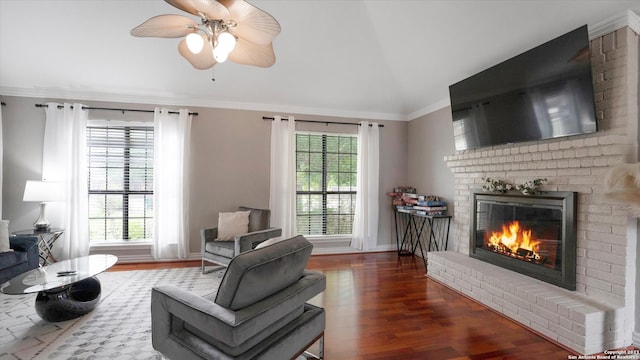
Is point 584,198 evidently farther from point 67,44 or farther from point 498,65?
point 67,44

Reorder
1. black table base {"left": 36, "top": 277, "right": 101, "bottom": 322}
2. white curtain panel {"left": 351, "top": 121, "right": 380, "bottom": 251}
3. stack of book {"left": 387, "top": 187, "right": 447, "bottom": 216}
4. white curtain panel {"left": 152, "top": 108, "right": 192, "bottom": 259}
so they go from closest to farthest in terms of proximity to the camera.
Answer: black table base {"left": 36, "top": 277, "right": 101, "bottom": 322} → stack of book {"left": 387, "top": 187, "right": 447, "bottom": 216} → white curtain panel {"left": 152, "top": 108, "right": 192, "bottom": 259} → white curtain panel {"left": 351, "top": 121, "right": 380, "bottom": 251}

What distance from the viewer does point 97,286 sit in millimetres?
2928

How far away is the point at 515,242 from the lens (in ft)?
10.5

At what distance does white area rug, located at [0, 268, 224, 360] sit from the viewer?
6.96 ft

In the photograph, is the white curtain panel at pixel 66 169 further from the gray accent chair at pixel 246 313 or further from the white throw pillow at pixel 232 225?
the gray accent chair at pixel 246 313

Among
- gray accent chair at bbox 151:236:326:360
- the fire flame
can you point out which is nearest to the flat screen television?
the fire flame

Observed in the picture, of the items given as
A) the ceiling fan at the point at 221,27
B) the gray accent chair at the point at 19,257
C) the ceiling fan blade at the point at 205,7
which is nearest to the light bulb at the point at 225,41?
the ceiling fan at the point at 221,27

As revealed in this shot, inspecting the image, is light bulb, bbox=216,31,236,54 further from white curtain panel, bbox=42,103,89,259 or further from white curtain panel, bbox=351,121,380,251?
white curtain panel, bbox=42,103,89,259

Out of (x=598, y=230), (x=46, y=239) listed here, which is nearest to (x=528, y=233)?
(x=598, y=230)

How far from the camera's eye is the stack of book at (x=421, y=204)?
4246mm

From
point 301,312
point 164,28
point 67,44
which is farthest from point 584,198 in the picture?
point 67,44

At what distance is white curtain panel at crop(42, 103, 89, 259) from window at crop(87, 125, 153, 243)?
10.8 inches

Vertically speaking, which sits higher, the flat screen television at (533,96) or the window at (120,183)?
the flat screen television at (533,96)

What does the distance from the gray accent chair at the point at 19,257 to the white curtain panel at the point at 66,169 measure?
0.74m
